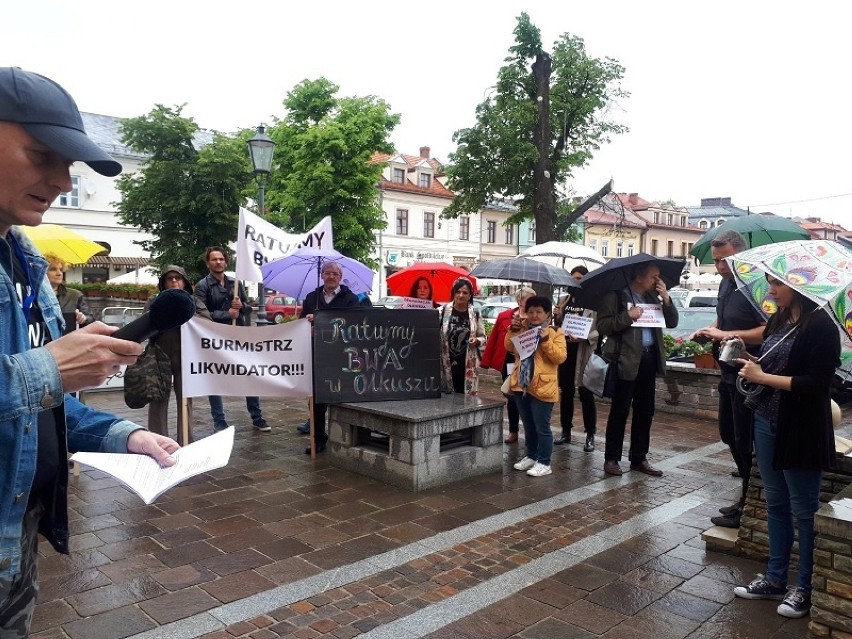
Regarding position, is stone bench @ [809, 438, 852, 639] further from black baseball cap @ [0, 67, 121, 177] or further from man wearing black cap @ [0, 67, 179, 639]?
black baseball cap @ [0, 67, 121, 177]

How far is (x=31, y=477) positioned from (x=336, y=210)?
93.3 feet

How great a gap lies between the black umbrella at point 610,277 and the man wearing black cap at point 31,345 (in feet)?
17.4

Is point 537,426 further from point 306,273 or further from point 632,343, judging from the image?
point 306,273

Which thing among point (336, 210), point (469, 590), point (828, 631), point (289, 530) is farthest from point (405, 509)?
point (336, 210)

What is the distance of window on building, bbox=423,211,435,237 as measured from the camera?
48375 mm

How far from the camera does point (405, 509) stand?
5227 mm

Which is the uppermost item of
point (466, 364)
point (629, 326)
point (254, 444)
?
point (629, 326)

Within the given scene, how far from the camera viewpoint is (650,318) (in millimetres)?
6273

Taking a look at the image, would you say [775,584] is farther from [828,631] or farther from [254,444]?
[254,444]

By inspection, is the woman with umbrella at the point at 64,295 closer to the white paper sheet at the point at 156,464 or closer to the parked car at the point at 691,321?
the white paper sheet at the point at 156,464

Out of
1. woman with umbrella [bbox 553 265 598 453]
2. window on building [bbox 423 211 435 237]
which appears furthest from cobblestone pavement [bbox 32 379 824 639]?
window on building [bbox 423 211 435 237]

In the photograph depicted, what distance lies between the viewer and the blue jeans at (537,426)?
6.19m

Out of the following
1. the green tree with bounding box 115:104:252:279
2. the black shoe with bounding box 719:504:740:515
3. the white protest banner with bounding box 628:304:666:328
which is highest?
the green tree with bounding box 115:104:252:279

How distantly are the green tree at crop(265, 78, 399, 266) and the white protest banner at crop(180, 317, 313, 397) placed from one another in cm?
2222
